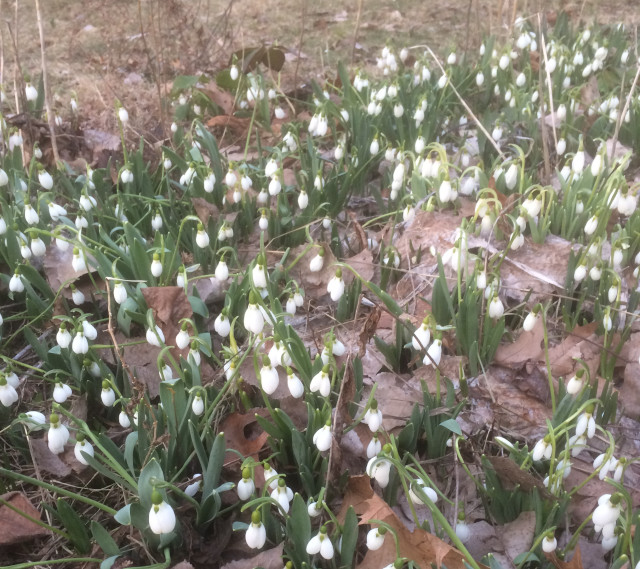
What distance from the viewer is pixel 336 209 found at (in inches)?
96.8

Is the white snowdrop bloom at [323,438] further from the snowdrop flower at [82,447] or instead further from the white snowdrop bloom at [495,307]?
the white snowdrop bloom at [495,307]

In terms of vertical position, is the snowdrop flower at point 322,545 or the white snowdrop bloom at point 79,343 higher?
the white snowdrop bloom at point 79,343

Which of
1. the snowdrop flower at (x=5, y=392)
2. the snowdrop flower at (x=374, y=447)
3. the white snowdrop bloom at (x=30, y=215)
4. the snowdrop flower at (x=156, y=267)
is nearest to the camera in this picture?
the snowdrop flower at (x=374, y=447)

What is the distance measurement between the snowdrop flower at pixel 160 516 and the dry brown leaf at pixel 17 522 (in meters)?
0.41

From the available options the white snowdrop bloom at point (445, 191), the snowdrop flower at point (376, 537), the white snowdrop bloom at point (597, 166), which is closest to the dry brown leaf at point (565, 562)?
the snowdrop flower at point (376, 537)

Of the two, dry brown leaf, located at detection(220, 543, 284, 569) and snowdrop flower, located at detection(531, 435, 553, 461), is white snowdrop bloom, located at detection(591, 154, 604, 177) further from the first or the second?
dry brown leaf, located at detection(220, 543, 284, 569)

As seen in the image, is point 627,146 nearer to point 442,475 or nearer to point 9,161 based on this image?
point 442,475

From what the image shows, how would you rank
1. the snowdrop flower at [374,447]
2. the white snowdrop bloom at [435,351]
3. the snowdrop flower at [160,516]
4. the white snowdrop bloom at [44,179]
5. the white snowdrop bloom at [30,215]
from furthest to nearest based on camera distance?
1. the white snowdrop bloom at [44,179]
2. the white snowdrop bloom at [30,215]
3. the white snowdrop bloom at [435,351]
4. the snowdrop flower at [374,447]
5. the snowdrop flower at [160,516]

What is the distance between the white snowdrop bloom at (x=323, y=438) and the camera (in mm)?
1352

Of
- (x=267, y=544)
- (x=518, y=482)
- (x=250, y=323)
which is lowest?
(x=267, y=544)

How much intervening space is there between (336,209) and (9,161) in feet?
4.37

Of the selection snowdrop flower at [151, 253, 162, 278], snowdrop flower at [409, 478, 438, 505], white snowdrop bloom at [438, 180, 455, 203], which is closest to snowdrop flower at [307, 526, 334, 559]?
snowdrop flower at [409, 478, 438, 505]

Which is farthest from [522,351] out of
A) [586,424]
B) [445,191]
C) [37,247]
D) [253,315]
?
[37,247]

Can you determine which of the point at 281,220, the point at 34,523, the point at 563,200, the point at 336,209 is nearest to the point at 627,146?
the point at 563,200
